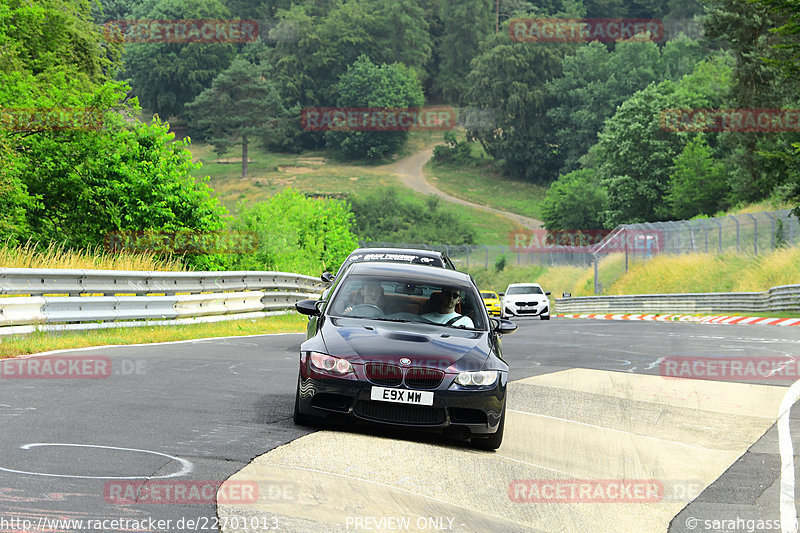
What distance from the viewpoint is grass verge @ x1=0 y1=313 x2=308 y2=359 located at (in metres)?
13.3

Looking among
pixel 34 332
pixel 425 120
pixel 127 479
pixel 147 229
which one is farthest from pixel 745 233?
pixel 425 120

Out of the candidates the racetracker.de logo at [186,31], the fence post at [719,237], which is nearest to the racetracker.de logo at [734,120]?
the fence post at [719,237]

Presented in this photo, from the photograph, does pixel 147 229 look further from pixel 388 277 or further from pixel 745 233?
pixel 745 233

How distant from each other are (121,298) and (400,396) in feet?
33.4

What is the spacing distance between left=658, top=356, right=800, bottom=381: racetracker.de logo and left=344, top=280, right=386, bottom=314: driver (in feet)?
19.8

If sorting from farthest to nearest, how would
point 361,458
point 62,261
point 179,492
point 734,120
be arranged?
point 734,120, point 62,261, point 361,458, point 179,492

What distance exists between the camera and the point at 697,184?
2876 inches

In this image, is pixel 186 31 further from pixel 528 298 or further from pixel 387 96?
pixel 528 298

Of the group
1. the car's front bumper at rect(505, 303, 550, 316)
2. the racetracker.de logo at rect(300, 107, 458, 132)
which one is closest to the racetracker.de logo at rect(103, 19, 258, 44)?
the racetracker.de logo at rect(300, 107, 458, 132)

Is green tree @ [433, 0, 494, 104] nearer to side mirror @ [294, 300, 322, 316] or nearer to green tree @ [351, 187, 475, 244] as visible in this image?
green tree @ [351, 187, 475, 244]

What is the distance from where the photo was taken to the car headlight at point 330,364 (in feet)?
26.0

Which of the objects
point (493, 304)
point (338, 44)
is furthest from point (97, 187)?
point (338, 44)

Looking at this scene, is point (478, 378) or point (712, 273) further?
point (712, 273)

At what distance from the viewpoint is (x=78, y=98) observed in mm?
30156
